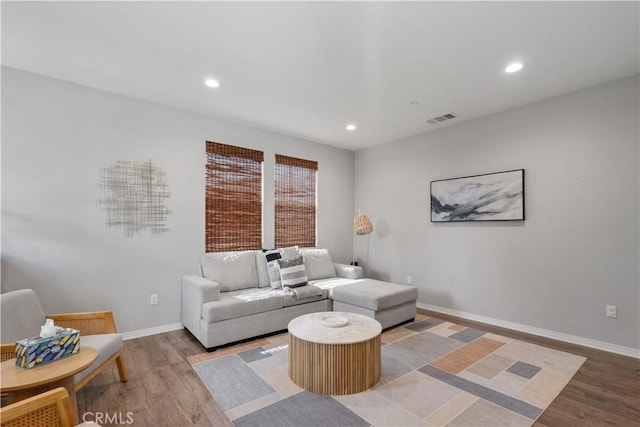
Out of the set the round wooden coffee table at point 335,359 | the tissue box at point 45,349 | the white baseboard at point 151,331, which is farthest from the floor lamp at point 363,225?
the tissue box at point 45,349

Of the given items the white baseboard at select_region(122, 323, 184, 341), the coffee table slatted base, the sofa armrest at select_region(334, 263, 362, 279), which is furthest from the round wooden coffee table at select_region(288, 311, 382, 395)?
the sofa armrest at select_region(334, 263, 362, 279)

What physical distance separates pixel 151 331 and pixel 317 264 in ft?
7.38

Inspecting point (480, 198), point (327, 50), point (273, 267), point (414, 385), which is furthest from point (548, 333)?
point (327, 50)

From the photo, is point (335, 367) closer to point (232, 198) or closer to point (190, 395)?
point (190, 395)

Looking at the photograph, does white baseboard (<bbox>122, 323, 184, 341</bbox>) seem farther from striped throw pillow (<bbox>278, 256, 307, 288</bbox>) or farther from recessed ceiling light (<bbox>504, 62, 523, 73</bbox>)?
recessed ceiling light (<bbox>504, 62, 523, 73</bbox>)

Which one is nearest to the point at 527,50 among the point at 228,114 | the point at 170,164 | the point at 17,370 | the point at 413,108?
the point at 413,108

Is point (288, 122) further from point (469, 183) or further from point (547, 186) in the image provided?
point (547, 186)

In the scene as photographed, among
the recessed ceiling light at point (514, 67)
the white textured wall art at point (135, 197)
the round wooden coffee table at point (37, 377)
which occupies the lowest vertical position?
the round wooden coffee table at point (37, 377)

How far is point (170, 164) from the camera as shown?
3.67m

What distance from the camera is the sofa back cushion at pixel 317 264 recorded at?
4.46 meters

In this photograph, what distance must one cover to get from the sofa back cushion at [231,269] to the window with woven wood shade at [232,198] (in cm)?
25

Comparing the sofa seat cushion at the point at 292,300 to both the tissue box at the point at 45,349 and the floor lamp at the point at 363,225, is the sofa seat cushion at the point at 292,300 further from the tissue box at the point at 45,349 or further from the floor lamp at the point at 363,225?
the tissue box at the point at 45,349

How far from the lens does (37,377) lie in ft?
5.12

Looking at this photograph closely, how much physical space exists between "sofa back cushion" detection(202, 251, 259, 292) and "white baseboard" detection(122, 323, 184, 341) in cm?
69
